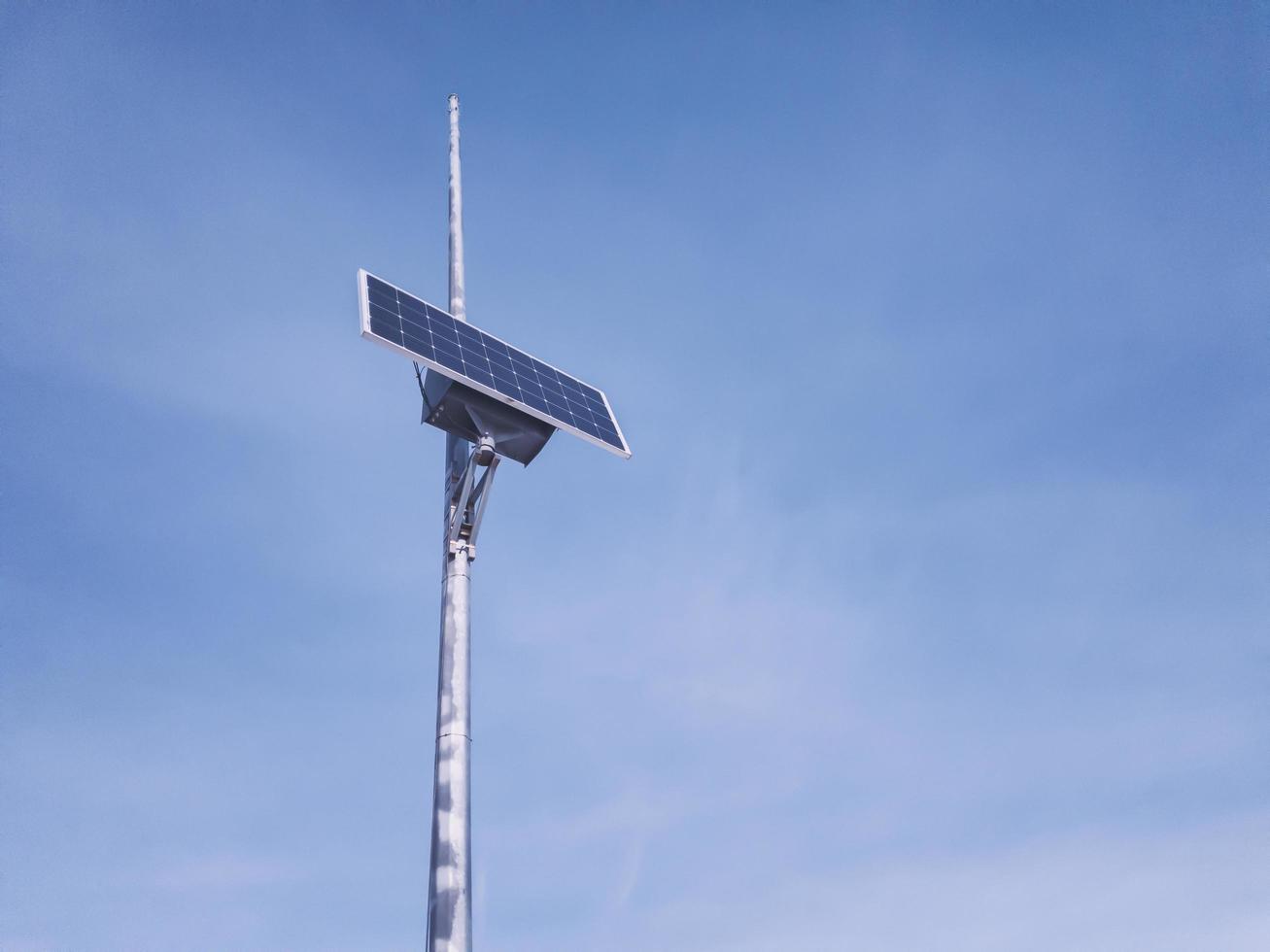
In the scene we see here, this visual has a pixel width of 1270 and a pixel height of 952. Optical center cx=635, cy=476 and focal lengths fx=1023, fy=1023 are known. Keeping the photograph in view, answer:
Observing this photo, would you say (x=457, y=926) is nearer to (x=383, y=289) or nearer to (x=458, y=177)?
(x=383, y=289)

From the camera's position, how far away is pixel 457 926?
1181cm

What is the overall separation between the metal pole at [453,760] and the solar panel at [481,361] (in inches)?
49.6

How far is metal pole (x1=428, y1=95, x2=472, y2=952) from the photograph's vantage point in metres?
11.9

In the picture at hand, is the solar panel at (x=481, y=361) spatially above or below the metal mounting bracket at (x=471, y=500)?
above

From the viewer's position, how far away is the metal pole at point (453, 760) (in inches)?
469

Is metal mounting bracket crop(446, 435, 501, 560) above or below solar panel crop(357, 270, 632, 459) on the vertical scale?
below

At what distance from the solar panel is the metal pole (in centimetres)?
126

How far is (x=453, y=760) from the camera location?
13211 mm

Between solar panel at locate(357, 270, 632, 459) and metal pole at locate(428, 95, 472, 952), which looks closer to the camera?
metal pole at locate(428, 95, 472, 952)

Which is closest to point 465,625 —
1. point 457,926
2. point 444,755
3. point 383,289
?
point 444,755

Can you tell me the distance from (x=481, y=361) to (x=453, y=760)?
652 centimetres

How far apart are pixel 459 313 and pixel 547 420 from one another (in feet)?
12.9

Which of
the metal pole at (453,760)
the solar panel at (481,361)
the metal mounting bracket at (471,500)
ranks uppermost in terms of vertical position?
the solar panel at (481,361)

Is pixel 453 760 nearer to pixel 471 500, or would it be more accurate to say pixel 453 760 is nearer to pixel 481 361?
pixel 471 500
